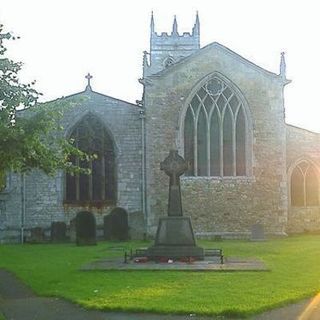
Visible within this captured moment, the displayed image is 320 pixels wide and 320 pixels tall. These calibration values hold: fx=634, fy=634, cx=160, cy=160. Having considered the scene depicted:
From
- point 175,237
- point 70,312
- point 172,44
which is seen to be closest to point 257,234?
point 175,237

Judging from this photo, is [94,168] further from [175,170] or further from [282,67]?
[175,170]

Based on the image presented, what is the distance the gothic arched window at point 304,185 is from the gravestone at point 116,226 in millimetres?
9184

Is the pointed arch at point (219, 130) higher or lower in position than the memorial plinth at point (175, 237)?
higher

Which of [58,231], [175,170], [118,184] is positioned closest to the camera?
[175,170]

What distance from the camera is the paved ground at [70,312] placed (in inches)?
388

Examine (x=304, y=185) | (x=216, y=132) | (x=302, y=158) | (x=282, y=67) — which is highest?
(x=282, y=67)

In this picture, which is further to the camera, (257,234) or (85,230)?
(257,234)

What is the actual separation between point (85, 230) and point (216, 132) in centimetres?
884

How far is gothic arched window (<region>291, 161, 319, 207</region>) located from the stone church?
1174 millimetres

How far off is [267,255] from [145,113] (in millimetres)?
13268

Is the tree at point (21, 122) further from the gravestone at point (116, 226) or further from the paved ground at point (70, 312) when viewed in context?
the gravestone at point (116, 226)

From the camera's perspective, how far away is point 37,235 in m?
30.9

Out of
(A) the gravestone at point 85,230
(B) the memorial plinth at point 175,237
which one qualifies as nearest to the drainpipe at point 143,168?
(A) the gravestone at point 85,230

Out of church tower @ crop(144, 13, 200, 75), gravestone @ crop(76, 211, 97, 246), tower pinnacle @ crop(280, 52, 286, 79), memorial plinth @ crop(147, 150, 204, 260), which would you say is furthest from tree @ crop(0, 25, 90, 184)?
church tower @ crop(144, 13, 200, 75)
